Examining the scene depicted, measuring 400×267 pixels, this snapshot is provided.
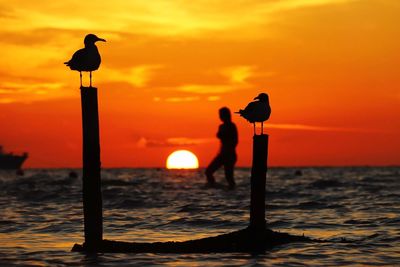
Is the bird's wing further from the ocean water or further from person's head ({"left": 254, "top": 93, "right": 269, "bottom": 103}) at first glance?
person's head ({"left": 254, "top": 93, "right": 269, "bottom": 103})

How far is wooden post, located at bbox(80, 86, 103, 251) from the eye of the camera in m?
11.5

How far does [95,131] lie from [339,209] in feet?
30.7

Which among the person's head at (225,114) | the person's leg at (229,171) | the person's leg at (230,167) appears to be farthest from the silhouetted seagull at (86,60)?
the person's leg at (229,171)

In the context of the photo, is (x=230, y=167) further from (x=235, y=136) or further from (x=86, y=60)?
(x=86, y=60)

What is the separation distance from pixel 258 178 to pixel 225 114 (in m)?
12.7

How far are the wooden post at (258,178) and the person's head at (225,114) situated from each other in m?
12.6

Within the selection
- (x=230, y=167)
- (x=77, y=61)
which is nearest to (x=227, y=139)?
(x=230, y=167)

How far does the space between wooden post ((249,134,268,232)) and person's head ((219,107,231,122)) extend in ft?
41.3

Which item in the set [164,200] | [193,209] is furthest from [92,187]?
[164,200]

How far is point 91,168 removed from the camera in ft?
38.4

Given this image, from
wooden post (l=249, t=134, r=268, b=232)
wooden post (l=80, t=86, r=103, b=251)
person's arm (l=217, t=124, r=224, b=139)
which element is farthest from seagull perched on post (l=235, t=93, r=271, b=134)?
person's arm (l=217, t=124, r=224, b=139)

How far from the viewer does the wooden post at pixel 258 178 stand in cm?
1195

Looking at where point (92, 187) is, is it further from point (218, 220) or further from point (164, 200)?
point (164, 200)

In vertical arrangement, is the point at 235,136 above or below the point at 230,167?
above
